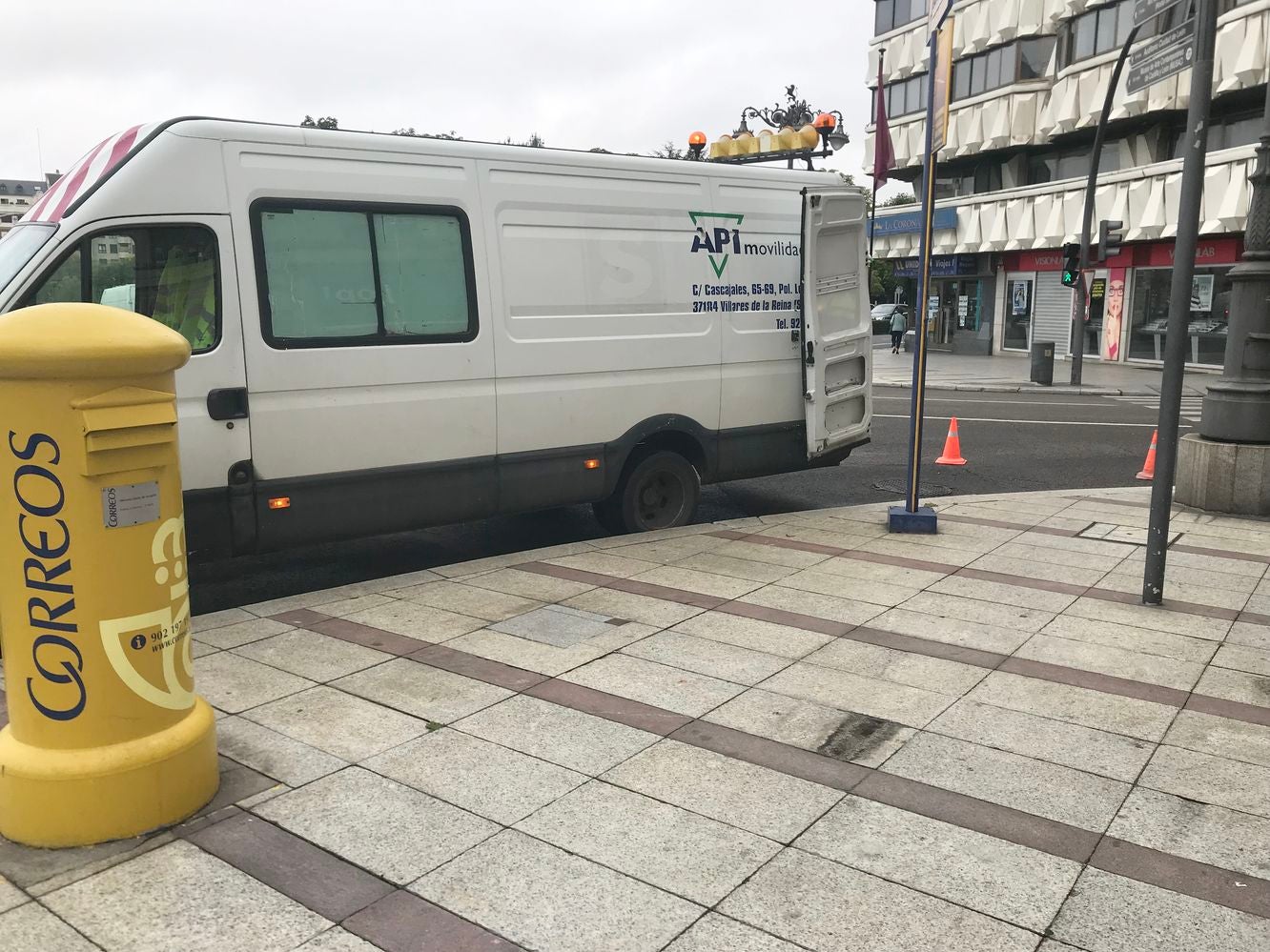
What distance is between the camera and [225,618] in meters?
5.79

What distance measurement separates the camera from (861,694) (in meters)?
4.72

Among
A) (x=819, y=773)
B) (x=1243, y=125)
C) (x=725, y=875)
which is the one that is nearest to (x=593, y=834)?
(x=725, y=875)

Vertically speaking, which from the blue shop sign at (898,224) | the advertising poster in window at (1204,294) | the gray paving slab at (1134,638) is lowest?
the gray paving slab at (1134,638)

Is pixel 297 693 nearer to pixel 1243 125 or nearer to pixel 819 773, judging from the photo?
pixel 819 773

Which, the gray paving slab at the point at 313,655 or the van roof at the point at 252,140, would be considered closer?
the gray paving slab at the point at 313,655

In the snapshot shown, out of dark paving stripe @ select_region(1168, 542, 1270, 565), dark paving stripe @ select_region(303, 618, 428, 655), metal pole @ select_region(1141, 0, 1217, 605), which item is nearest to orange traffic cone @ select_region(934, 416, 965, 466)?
dark paving stripe @ select_region(1168, 542, 1270, 565)

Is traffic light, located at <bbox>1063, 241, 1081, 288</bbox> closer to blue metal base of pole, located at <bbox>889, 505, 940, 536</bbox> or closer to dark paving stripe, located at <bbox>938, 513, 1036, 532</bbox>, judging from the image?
dark paving stripe, located at <bbox>938, 513, 1036, 532</bbox>

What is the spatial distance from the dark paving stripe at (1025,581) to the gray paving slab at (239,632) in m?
4.30

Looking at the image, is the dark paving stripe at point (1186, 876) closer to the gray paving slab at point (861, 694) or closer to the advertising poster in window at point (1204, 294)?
the gray paving slab at point (861, 694)

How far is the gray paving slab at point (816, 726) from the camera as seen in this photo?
416 centimetres

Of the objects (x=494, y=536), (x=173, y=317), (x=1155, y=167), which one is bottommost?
(x=494, y=536)

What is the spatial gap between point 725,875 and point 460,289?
440cm

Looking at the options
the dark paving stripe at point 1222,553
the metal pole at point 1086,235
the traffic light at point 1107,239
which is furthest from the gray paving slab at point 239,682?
the metal pole at point 1086,235

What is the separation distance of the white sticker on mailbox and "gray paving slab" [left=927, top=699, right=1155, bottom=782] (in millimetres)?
3174
